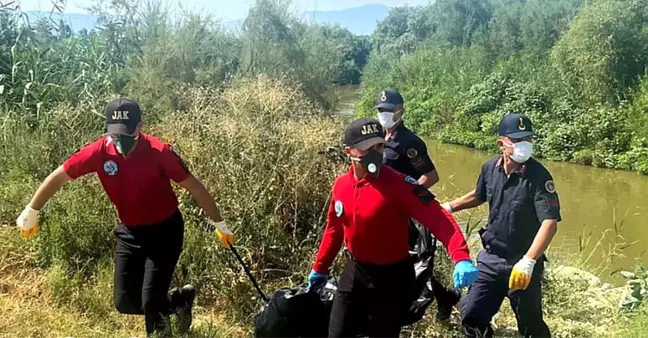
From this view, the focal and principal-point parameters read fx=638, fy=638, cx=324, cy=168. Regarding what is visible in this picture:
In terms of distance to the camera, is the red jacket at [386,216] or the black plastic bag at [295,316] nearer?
the red jacket at [386,216]

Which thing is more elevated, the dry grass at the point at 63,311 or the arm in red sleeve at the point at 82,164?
the arm in red sleeve at the point at 82,164

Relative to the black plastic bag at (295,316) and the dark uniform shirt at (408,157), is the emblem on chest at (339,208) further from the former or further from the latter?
the dark uniform shirt at (408,157)

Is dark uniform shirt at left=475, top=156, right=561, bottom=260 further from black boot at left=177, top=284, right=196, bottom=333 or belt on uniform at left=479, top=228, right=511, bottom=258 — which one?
black boot at left=177, top=284, right=196, bottom=333

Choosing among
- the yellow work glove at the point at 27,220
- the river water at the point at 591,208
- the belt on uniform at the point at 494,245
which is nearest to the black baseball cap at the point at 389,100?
the belt on uniform at the point at 494,245

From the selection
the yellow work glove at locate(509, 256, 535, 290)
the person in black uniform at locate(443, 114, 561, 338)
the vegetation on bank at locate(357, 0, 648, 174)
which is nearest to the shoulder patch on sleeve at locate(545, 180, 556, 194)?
the person in black uniform at locate(443, 114, 561, 338)

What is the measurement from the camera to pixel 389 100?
469 cm

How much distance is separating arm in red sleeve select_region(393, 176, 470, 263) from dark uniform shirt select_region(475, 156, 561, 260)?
2.85 feet

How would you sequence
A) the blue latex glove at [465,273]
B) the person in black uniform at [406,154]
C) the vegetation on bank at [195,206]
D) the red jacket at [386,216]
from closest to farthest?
the blue latex glove at [465,273], the red jacket at [386,216], the person in black uniform at [406,154], the vegetation on bank at [195,206]

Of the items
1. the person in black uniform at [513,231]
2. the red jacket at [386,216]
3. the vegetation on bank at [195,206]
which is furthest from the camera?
the vegetation on bank at [195,206]

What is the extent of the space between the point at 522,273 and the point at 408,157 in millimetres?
1262

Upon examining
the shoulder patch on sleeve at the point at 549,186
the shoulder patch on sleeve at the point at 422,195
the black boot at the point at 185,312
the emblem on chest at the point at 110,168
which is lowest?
the black boot at the point at 185,312

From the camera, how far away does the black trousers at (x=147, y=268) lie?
4.05m

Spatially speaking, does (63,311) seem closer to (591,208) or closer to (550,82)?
(591,208)

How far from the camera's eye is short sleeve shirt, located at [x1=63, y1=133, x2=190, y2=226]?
3914mm
